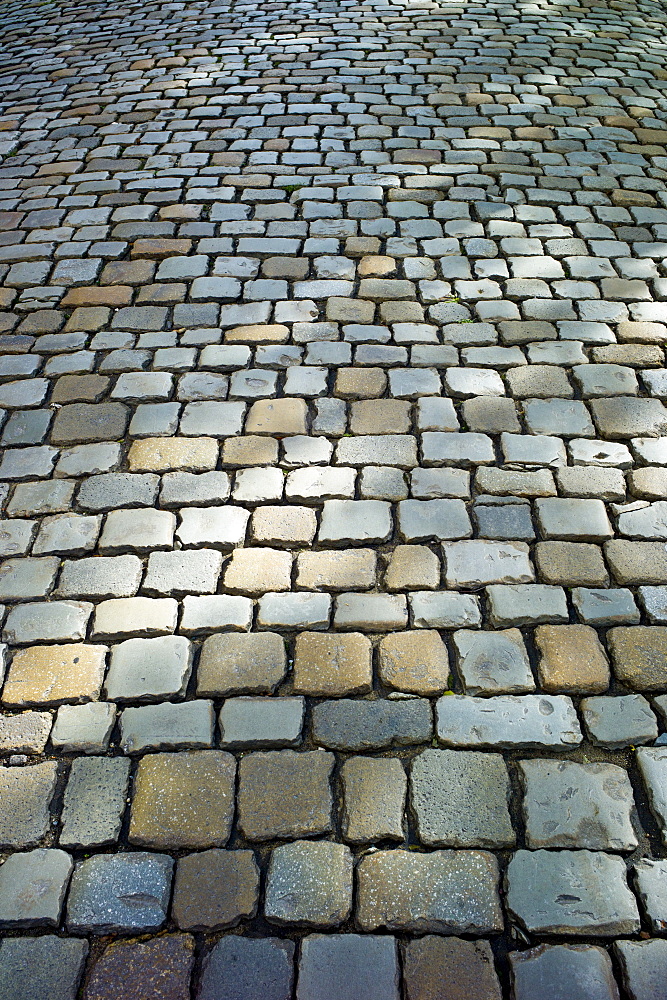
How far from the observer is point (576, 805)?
2107 millimetres

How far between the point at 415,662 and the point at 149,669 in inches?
32.8

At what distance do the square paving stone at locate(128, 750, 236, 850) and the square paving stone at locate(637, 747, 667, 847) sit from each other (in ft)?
3.69

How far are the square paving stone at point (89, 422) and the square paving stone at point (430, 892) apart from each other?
→ 211 cm

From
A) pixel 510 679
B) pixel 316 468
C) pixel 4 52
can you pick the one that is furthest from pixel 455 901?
pixel 4 52

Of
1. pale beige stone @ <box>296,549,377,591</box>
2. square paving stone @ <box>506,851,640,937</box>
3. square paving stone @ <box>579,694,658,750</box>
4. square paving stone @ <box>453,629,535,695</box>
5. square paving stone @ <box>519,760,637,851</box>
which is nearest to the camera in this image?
square paving stone @ <box>506,851,640,937</box>

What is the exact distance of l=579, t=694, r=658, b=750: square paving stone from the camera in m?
2.25

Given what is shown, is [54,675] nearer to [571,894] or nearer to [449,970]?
[449,970]

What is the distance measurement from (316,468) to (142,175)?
335 cm

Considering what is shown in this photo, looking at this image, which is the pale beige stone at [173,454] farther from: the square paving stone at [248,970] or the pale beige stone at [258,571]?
the square paving stone at [248,970]

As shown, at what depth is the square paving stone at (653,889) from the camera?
190 centimetres

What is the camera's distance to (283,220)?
4.88 meters

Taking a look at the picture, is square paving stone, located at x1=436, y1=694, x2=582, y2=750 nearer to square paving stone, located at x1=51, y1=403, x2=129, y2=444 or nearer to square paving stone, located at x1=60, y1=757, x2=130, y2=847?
square paving stone, located at x1=60, y1=757, x2=130, y2=847

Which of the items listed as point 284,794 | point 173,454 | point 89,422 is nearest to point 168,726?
point 284,794

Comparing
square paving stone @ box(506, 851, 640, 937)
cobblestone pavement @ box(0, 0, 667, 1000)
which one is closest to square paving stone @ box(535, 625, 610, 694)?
cobblestone pavement @ box(0, 0, 667, 1000)
